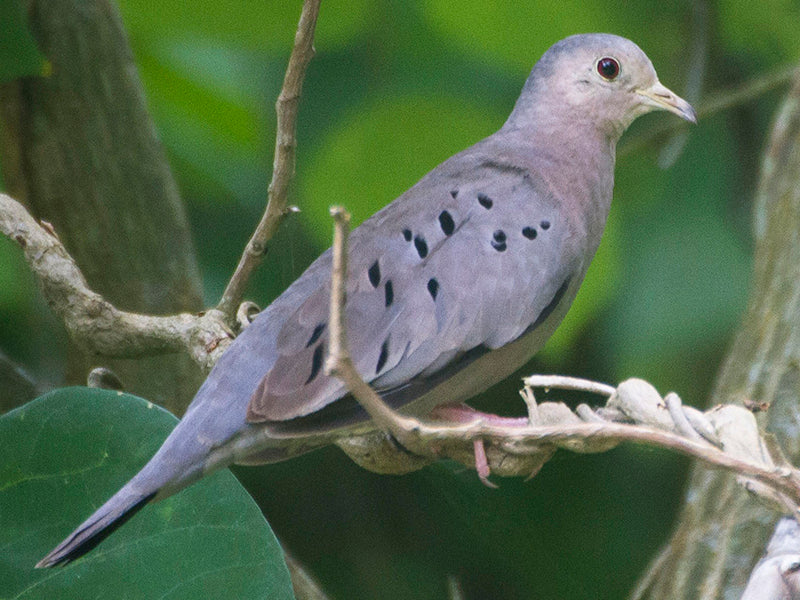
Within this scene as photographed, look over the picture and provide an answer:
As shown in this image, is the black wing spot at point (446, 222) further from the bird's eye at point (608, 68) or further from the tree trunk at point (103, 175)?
the tree trunk at point (103, 175)

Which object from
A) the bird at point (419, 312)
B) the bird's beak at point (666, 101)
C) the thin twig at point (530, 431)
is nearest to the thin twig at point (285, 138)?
the bird at point (419, 312)

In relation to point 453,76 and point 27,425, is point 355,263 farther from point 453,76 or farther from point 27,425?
point 453,76

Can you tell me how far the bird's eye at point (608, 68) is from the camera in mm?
2379

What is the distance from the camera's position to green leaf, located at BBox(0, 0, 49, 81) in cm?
276

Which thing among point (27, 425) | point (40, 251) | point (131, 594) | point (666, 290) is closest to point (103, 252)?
point (40, 251)

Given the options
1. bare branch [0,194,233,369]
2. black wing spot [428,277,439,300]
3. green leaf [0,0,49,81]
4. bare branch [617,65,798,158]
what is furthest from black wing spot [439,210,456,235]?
green leaf [0,0,49,81]

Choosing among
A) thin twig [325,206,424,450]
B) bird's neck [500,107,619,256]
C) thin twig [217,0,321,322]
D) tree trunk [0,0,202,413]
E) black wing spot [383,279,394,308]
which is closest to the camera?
thin twig [325,206,424,450]

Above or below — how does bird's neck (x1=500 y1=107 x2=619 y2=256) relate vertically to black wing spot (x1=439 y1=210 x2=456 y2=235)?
above

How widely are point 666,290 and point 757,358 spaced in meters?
0.51

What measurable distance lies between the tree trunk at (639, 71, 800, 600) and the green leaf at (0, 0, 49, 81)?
1976 millimetres

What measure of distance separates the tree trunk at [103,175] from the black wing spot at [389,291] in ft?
3.48

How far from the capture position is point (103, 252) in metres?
2.89

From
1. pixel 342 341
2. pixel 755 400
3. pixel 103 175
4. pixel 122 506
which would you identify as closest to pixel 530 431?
pixel 342 341

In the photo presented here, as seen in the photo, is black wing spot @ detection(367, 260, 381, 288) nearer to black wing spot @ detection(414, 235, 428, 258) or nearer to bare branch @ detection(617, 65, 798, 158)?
black wing spot @ detection(414, 235, 428, 258)
